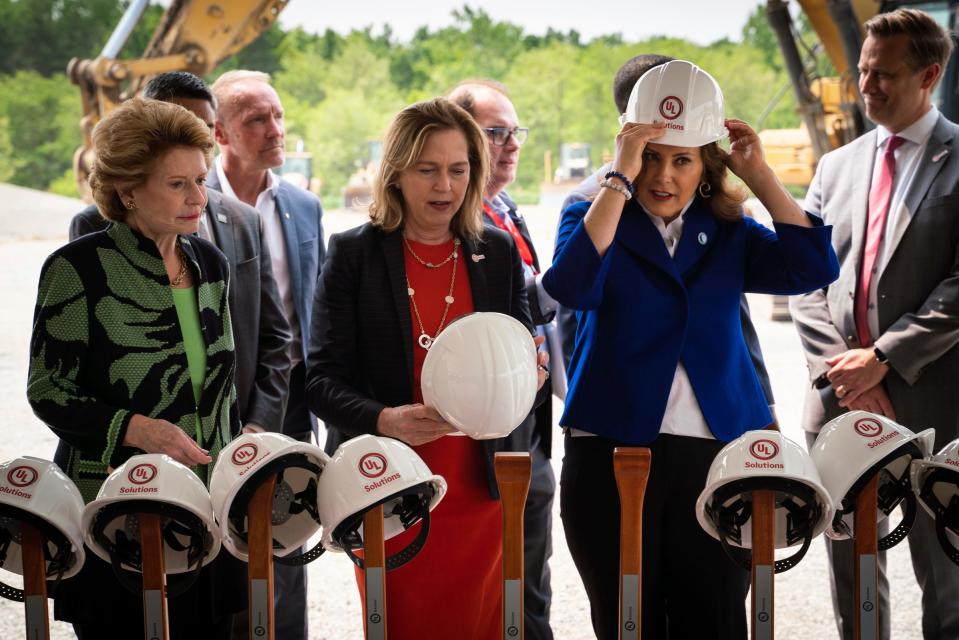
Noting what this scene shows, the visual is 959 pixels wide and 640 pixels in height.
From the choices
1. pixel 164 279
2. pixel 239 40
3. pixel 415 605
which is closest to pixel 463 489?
pixel 415 605

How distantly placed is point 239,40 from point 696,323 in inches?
337

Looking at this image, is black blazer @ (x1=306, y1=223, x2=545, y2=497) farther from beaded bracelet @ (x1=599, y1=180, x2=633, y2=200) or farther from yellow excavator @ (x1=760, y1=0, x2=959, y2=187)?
yellow excavator @ (x1=760, y1=0, x2=959, y2=187)

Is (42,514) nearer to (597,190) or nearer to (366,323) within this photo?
(366,323)

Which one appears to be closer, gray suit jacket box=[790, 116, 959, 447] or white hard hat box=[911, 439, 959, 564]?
white hard hat box=[911, 439, 959, 564]

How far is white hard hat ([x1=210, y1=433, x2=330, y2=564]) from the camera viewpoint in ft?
4.71

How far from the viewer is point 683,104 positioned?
5.97ft

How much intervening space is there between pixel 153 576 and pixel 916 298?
1.94 m

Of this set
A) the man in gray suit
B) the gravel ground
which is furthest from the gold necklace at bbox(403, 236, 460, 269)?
the gravel ground

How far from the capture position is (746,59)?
66.7ft

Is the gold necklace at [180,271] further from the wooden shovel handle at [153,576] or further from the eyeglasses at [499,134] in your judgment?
the eyeglasses at [499,134]

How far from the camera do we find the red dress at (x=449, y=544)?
79.6 inches

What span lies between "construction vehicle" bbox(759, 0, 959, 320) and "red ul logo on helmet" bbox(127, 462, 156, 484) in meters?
6.11

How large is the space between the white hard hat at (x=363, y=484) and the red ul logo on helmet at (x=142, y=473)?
0.77 ft

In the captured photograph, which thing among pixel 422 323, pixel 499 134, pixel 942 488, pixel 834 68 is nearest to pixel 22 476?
pixel 422 323
